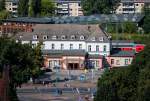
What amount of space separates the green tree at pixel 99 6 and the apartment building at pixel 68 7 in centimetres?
1359

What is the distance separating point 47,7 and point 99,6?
788cm

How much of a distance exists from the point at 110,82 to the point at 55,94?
15.8 metres

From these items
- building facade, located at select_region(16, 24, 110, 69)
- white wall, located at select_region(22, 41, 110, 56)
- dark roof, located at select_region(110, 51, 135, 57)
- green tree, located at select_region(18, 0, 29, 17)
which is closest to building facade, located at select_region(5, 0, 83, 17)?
green tree, located at select_region(18, 0, 29, 17)

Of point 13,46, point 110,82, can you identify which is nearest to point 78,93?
point 13,46

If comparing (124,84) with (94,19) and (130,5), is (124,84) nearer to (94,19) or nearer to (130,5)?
(94,19)

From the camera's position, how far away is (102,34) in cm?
6291

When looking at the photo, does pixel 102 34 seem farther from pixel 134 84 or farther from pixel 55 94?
pixel 134 84

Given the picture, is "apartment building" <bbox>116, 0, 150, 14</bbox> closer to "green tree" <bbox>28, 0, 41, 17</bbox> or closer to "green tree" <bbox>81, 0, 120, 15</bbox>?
"green tree" <bbox>81, 0, 120, 15</bbox>

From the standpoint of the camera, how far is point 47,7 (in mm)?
99312

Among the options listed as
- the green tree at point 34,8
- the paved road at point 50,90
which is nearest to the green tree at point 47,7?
the green tree at point 34,8

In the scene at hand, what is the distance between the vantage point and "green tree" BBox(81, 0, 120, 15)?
95.1 m

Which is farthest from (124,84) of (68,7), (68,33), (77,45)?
(68,7)

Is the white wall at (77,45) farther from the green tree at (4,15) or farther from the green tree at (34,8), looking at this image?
the green tree at (34,8)

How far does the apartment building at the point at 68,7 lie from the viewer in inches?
4370
